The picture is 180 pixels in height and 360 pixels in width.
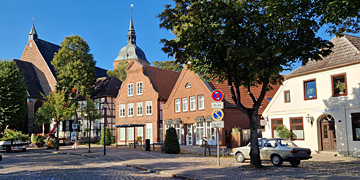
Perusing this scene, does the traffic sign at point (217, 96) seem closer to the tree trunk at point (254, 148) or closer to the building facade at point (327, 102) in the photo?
the tree trunk at point (254, 148)

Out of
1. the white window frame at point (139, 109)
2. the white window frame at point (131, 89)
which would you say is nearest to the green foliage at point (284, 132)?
the white window frame at point (139, 109)

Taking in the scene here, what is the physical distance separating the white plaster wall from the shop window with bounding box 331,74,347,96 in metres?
0.24

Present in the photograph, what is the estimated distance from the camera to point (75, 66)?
4522 centimetres

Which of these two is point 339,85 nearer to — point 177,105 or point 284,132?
point 284,132

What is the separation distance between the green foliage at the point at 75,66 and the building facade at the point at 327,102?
1165 inches

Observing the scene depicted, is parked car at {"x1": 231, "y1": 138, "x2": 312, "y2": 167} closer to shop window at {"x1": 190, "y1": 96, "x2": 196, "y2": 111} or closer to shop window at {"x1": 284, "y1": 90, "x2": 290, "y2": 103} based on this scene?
shop window at {"x1": 284, "y1": 90, "x2": 290, "y2": 103}

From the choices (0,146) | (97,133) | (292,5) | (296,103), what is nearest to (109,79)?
(97,133)

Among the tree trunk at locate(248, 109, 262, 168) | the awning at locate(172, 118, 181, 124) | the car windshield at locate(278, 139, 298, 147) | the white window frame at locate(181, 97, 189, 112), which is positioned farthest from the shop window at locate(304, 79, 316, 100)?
the awning at locate(172, 118, 181, 124)

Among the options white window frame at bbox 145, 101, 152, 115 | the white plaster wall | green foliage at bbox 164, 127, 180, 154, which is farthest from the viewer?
white window frame at bbox 145, 101, 152, 115

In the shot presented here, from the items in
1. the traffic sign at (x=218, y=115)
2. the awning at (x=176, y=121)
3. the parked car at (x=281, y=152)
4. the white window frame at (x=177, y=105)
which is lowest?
the parked car at (x=281, y=152)

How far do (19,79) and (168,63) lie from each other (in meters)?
26.8

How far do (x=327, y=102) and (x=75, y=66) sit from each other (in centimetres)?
3468

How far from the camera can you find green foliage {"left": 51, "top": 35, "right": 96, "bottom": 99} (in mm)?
45062

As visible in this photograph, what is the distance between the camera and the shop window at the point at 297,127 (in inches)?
909
